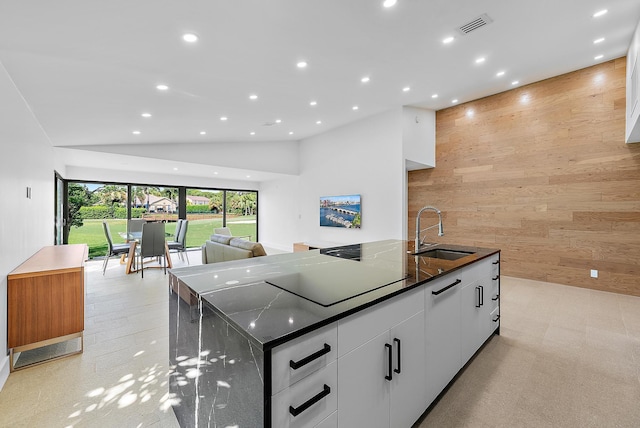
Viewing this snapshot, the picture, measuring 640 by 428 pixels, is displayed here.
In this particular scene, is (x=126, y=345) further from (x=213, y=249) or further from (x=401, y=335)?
(x=401, y=335)

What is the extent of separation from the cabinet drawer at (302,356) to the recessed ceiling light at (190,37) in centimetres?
260

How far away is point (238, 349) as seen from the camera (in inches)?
39.9

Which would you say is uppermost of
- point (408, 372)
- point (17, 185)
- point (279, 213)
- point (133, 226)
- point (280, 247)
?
point (17, 185)

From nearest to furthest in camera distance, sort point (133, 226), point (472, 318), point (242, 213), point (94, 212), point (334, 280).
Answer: point (334, 280) < point (472, 318) < point (133, 226) < point (94, 212) < point (242, 213)

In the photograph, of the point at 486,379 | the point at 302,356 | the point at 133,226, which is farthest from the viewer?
the point at 133,226

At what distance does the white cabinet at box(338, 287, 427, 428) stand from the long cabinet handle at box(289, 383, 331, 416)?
0.08 metres

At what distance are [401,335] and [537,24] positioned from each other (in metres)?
3.67

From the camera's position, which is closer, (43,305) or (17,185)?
(43,305)

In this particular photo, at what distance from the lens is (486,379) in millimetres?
2033

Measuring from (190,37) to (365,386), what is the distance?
113 inches

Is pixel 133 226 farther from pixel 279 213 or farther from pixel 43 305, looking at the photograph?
pixel 43 305

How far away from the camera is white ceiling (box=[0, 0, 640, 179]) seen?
2.07 meters

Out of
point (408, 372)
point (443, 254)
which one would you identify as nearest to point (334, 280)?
point (408, 372)

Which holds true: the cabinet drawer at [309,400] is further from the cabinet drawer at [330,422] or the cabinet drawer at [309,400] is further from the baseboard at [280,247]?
the baseboard at [280,247]
